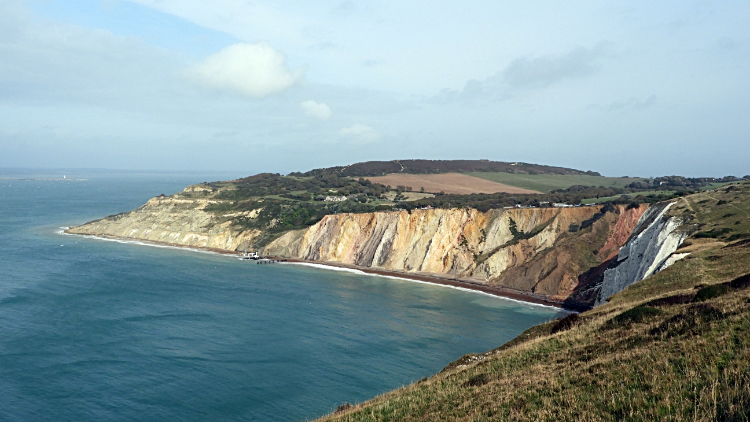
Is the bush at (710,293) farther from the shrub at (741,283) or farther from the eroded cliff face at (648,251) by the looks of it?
the eroded cliff face at (648,251)

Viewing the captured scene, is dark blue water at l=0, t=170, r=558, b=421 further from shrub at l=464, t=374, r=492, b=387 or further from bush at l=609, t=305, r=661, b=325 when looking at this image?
bush at l=609, t=305, r=661, b=325

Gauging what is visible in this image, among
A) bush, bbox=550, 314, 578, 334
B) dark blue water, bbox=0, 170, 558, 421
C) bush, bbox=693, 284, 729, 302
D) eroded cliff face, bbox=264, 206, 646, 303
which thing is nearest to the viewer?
bush, bbox=693, 284, 729, 302

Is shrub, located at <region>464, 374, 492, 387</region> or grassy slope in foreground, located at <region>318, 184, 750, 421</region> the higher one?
grassy slope in foreground, located at <region>318, 184, 750, 421</region>

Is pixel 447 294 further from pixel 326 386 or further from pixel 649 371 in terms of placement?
pixel 649 371

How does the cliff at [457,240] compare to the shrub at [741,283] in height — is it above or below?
below

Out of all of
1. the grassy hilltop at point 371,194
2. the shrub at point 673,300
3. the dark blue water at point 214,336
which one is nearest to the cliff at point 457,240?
the grassy hilltop at point 371,194

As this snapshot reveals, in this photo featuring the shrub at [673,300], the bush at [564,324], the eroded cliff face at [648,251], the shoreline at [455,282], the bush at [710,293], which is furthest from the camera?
the shoreline at [455,282]

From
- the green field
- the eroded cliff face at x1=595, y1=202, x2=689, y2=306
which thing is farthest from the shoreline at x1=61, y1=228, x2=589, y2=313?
the green field
